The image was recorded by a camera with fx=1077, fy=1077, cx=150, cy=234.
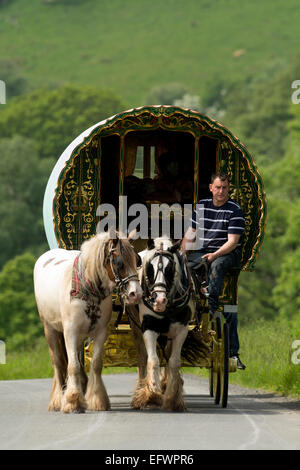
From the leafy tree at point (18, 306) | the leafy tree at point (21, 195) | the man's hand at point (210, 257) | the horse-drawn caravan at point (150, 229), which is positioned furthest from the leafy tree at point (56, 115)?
the man's hand at point (210, 257)

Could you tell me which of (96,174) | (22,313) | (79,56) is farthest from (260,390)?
(79,56)

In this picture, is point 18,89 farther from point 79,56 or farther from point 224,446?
point 224,446

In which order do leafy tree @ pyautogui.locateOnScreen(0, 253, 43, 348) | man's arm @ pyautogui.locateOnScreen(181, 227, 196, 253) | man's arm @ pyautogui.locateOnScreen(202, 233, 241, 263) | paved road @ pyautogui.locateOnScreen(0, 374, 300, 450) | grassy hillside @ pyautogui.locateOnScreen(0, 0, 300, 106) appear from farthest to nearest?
1. grassy hillside @ pyautogui.locateOnScreen(0, 0, 300, 106)
2. leafy tree @ pyautogui.locateOnScreen(0, 253, 43, 348)
3. man's arm @ pyautogui.locateOnScreen(181, 227, 196, 253)
4. man's arm @ pyautogui.locateOnScreen(202, 233, 241, 263)
5. paved road @ pyautogui.locateOnScreen(0, 374, 300, 450)

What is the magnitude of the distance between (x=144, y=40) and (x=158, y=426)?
11844 centimetres

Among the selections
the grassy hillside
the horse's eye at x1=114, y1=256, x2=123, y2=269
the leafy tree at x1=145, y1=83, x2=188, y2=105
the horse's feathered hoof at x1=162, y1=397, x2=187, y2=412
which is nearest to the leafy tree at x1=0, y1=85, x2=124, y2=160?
the leafy tree at x1=145, y1=83, x2=188, y2=105

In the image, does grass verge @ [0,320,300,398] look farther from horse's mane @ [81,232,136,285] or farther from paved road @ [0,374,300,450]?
horse's mane @ [81,232,136,285]

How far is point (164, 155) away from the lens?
15594mm

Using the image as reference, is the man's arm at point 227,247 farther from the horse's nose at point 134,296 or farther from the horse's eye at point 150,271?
the horse's nose at point 134,296

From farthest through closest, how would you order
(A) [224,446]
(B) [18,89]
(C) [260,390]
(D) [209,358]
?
(B) [18,89]
(C) [260,390]
(D) [209,358]
(A) [224,446]

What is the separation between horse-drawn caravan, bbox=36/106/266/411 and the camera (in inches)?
462

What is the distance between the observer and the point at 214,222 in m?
12.9

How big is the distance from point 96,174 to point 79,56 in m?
109

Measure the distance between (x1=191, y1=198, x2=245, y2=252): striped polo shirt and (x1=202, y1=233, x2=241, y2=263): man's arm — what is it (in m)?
0.14

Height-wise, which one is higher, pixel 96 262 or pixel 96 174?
pixel 96 174
